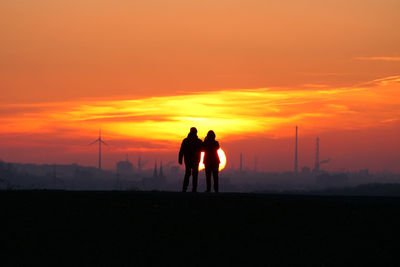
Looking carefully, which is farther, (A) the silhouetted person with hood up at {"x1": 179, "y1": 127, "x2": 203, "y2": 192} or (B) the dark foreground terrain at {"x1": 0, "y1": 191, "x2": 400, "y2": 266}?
(A) the silhouetted person with hood up at {"x1": 179, "y1": 127, "x2": 203, "y2": 192}

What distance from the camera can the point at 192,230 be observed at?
22.9 m

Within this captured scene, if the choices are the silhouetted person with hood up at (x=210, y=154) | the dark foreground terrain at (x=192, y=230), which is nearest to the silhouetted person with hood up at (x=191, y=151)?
the silhouetted person with hood up at (x=210, y=154)

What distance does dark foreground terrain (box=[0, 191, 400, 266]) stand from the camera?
21.2m

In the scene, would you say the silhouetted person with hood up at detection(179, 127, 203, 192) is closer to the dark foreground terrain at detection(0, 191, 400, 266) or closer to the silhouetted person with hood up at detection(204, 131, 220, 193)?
the silhouetted person with hood up at detection(204, 131, 220, 193)

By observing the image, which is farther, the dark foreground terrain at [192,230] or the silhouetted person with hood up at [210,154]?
the silhouetted person with hood up at [210,154]

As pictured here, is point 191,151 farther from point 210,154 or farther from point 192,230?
point 192,230

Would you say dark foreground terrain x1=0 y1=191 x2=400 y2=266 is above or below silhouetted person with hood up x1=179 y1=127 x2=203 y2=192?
below

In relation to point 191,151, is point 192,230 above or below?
below

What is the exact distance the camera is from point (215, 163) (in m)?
30.7

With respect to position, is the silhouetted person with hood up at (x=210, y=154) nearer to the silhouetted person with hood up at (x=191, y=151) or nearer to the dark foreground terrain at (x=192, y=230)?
the silhouetted person with hood up at (x=191, y=151)

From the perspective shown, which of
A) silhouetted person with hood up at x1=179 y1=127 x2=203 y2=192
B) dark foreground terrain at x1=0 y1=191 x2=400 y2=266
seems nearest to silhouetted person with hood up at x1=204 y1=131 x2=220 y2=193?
silhouetted person with hood up at x1=179 y1=127 x2=203 y2=192

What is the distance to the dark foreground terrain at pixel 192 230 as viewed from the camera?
21219 millimetres

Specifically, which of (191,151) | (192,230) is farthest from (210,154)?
(192,230)

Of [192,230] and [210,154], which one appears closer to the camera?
[192,230]
